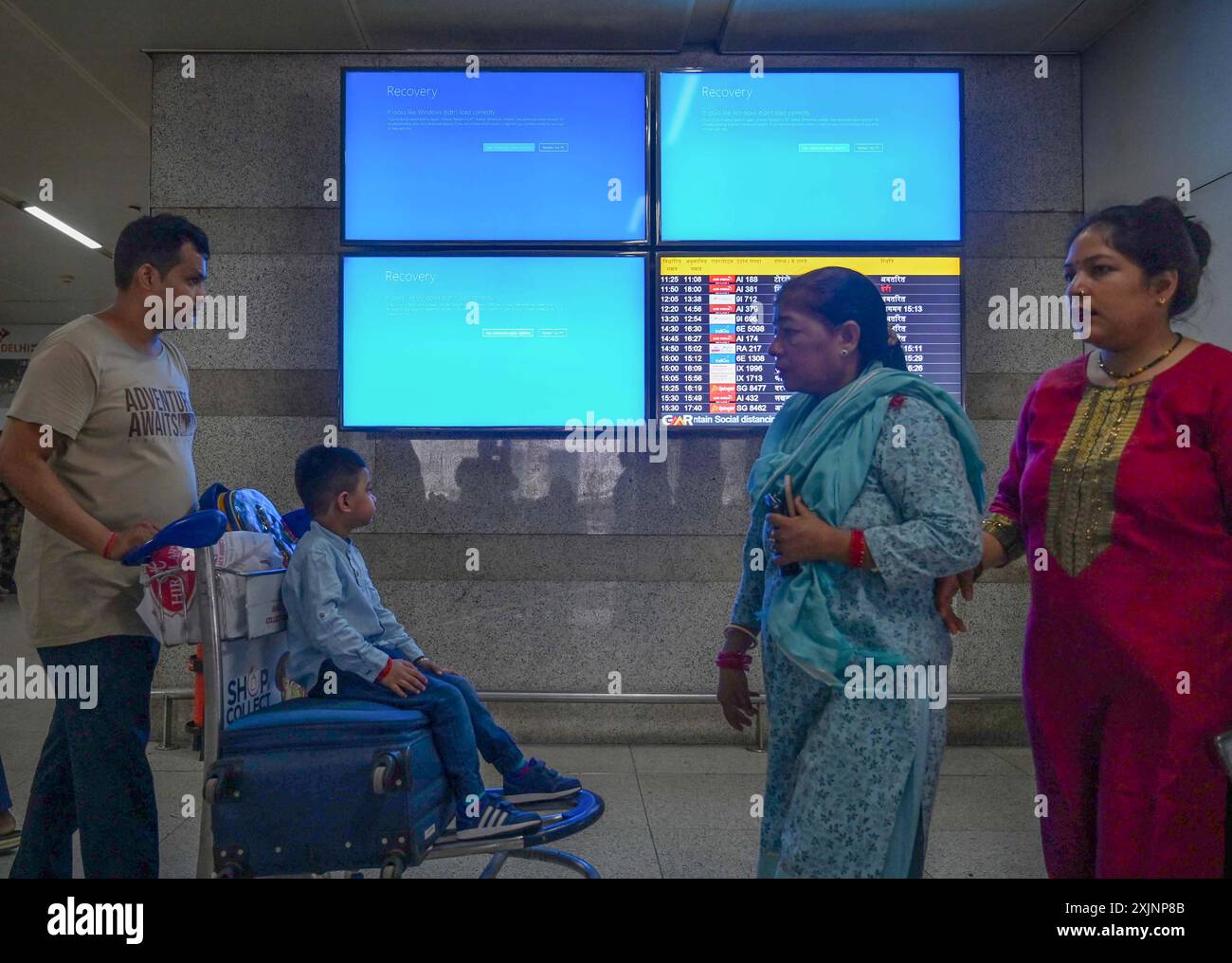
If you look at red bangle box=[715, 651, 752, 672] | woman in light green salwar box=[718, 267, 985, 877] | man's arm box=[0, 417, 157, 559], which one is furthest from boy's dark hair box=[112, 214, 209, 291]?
red bangle box=[715, 651, 752, 672]

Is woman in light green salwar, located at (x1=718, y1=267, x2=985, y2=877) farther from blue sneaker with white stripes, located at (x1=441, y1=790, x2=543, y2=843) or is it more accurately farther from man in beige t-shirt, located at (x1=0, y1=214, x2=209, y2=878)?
man in beige t-shirt, located at (x1=0, y1=214, x2=209, y2=878)

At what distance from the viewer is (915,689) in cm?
137

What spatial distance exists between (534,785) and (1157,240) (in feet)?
5.67

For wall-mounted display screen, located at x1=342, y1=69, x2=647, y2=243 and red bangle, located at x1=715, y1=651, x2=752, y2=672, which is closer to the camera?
red bangle, located at x1=715, y1=651, x2=752, y2=672

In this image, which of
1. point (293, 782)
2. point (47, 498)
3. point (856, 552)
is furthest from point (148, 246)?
point (856, 552)

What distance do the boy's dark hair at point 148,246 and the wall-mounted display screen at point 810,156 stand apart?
2.05 m

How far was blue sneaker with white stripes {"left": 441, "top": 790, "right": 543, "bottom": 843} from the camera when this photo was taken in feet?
6.13

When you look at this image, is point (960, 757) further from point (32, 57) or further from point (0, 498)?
point (0, 498)

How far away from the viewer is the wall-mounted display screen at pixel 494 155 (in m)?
3.54

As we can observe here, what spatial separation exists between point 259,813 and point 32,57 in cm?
400

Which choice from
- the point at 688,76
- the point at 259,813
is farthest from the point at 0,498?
the point at 259,813

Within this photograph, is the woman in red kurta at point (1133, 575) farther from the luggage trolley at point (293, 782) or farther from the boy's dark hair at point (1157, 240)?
the luggage trolley at point (293, 782)

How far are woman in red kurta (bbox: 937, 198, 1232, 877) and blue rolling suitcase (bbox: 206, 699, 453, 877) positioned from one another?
1060mm

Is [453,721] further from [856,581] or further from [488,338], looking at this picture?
[488,338]
